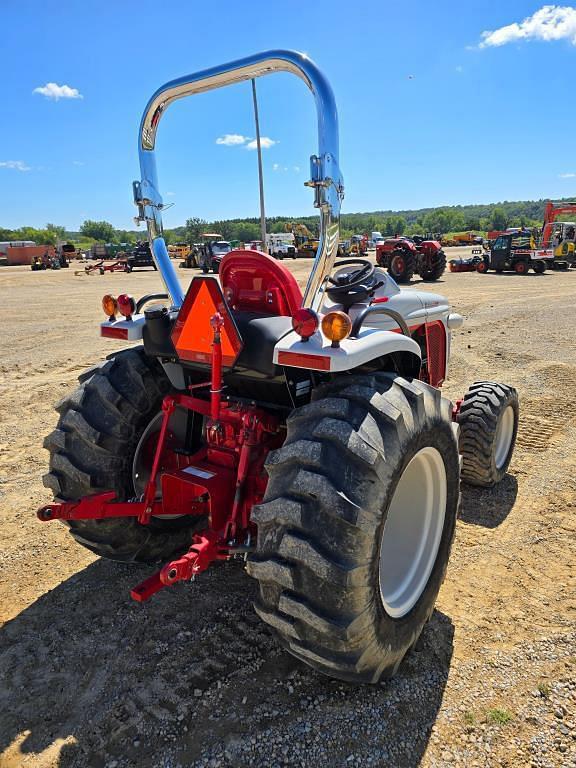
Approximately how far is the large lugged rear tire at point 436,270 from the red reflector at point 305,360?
70.2ft

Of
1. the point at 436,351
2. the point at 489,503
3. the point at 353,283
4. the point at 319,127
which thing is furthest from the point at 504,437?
the point at 319,127

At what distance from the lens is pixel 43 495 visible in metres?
4.22

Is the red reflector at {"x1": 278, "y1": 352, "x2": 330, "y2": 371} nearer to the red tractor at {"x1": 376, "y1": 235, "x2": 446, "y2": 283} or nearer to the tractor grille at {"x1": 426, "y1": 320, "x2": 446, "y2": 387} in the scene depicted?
the tractor grille at {"x1": 426, "y1": 320, "x2": 446, "y2": 387}

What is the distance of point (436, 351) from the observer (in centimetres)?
462

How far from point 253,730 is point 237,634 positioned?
0.57m

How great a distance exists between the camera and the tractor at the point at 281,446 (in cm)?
197

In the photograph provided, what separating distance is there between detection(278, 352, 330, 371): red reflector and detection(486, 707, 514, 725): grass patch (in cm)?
159

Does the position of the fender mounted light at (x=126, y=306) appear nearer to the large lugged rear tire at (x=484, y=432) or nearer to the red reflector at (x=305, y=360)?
the red reflector at (x=305, y=360)

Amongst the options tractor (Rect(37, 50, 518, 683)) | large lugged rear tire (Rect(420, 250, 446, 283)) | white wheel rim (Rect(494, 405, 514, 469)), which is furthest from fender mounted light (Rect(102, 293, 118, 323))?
large lugged rear tire (Rect(420, 250, 446, 283))

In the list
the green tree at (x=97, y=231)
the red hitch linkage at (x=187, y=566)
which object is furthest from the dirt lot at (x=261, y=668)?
the green tree at (x=97, y=231)

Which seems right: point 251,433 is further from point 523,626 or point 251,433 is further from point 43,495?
point 43,495

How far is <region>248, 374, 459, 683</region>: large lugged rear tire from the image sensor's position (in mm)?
1934

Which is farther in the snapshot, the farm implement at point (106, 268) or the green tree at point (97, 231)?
the green tree at point (97, 231)

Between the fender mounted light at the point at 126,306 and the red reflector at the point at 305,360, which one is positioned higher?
the fender mounted light at the point at 126,306
